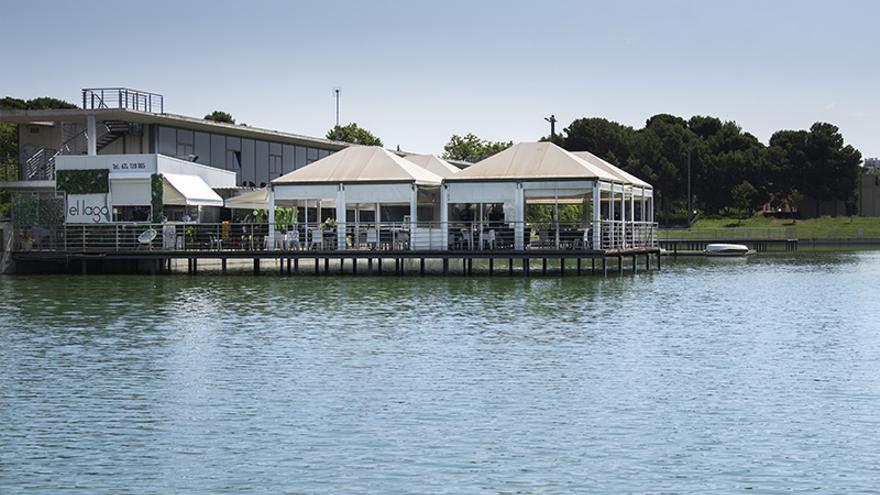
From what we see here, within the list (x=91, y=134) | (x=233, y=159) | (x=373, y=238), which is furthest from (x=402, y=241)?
(x=233, y=159)

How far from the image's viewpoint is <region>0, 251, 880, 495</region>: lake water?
13.9m

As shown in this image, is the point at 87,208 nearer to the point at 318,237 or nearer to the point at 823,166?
the point at 318,237

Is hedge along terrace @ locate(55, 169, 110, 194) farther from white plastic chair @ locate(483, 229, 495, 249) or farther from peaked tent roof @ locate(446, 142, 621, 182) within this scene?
white plastic chair @ locate(483, 229, 495, 249)

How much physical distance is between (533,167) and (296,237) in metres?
9.39

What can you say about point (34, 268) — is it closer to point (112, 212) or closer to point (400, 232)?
point (112, 212)

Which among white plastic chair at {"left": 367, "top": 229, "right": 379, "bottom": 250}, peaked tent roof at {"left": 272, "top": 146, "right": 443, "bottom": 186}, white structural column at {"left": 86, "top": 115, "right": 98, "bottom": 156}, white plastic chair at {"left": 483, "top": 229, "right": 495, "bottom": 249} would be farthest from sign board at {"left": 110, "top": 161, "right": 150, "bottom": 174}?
white plastic chair at {"left": 483, "top": 229, "right": 495, "bottom": 249}

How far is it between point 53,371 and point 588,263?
37.1 m

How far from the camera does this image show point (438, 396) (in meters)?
18.7

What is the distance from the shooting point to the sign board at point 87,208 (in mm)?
49406

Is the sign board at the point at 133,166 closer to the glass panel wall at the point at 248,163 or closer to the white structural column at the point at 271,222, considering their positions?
the white structural column at the point at 271,222

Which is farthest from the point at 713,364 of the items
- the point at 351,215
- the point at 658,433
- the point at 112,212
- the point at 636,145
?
the point at 636,145

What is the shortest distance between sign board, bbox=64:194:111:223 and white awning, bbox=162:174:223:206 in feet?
8.76

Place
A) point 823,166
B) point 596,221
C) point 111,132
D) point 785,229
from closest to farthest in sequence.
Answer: point 596,221
point 111,132
point 785,229
point 823,166

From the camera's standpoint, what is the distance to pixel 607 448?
15.1 metres
